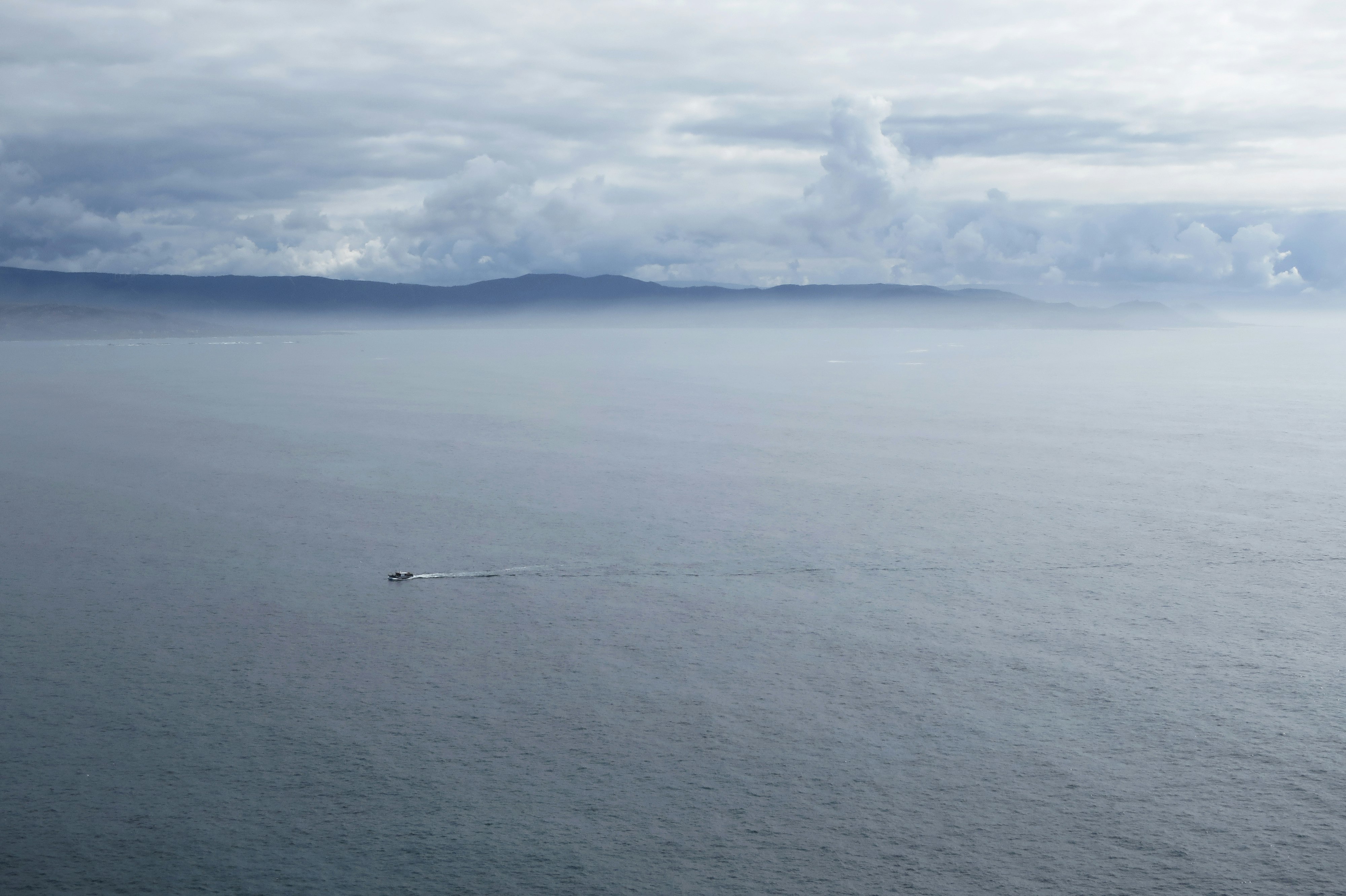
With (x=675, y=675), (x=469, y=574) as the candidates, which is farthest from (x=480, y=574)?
(x=675, y=675)

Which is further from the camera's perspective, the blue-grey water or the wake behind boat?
the wake behind boat

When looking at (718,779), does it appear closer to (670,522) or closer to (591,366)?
(670,522)

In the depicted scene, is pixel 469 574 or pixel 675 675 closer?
pixel 675 675

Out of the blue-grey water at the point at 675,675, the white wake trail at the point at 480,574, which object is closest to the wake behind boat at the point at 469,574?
the white wake trail at the point at 480,574

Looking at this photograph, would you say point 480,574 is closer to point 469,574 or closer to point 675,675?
point 469,574

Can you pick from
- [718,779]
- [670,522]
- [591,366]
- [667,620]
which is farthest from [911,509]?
[591,366]

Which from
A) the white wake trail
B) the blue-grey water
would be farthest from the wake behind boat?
the blue-grey water

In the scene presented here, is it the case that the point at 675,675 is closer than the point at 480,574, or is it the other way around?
the point at 675,675

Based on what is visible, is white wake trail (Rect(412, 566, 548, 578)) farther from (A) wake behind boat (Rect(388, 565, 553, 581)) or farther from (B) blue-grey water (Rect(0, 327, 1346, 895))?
(B) blue-grey water (Rect(0, 327, 1346, 895))
